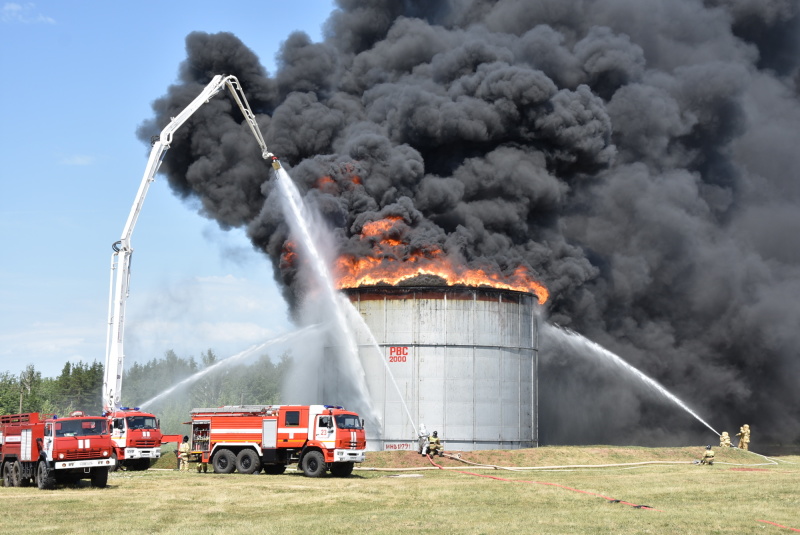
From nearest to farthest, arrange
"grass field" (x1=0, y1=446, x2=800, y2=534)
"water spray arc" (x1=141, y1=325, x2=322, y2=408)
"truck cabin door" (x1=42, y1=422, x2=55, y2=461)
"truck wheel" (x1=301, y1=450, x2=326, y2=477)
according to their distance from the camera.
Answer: "grass field" (x1=0, y1=446, x2=800, y2=534) → "truck cabin door" (x1=42, y1=422, x2=55, y2=461) → "truck wheel" (x1=301, y1=450, x2=326, y2=477) → "water spray arc" (x1=141, y1=325, x2=322, y2=408)

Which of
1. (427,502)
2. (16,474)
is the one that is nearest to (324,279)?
(16,474)

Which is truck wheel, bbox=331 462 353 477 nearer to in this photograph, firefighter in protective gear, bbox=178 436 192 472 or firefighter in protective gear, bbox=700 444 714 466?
firefighter in protective gear, bbox=178 436 192 472

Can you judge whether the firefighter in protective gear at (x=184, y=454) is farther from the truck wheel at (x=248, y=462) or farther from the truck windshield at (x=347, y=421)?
the truck windshield at (x=347, y=421)

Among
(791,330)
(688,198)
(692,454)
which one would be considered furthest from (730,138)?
(692,454)

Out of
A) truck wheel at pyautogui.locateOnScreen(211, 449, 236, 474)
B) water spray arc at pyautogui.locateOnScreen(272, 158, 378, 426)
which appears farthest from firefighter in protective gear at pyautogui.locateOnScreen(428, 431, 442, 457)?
truck wheel at pyautogui.locateOnScreen(211, 449, 236, 474)

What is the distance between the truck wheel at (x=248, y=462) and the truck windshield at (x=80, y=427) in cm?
683

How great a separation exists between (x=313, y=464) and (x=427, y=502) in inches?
370

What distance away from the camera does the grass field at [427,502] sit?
20145 millimetres

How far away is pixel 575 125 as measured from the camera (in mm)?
52594

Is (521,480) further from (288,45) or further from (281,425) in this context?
(288,45)

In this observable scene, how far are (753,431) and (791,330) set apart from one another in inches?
362

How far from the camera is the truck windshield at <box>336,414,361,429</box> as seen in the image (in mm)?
33250

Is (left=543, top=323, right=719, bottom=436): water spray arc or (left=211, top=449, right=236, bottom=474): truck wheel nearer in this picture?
(left=211, top=449, right=236, bottom=474): truck wheel

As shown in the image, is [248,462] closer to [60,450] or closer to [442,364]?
[60,450]
